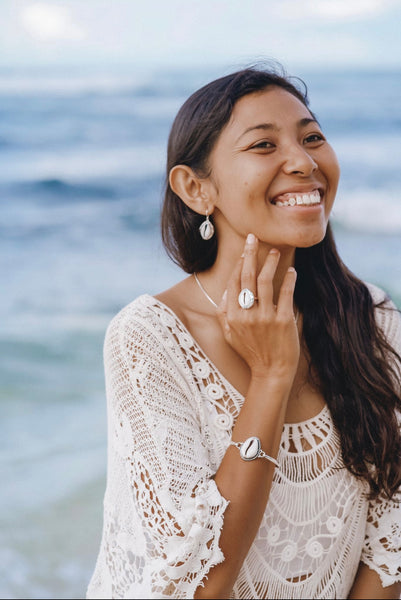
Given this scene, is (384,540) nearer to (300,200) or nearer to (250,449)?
(250,449)

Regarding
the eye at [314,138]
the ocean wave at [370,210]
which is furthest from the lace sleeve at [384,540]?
the ocean wave at [370,210]

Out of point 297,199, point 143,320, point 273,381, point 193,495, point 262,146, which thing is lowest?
point 193,495

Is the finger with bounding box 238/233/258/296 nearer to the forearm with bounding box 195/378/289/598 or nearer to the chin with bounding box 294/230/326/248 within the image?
the chin with bounding box 294/230/326/248

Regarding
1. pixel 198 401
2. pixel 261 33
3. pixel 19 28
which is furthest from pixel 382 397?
pixel 19 28

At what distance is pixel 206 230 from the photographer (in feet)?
6.45

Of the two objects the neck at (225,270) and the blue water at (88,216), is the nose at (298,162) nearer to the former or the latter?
the neck at (225,270)

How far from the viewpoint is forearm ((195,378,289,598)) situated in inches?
61.6

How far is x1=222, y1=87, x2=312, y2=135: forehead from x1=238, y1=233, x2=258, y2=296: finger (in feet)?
0.92

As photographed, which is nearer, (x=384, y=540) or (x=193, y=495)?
(x=193, y=495)

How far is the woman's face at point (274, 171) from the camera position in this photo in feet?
5.65

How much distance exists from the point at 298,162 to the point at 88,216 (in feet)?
18.4

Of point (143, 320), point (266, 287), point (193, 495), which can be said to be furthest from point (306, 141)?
point (193, 495)

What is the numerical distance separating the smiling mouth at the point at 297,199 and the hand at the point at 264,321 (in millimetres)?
113

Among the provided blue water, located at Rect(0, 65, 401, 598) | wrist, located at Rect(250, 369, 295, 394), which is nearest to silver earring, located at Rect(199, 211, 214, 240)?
wrist, located at Rect(250, 369, 295, 394)
